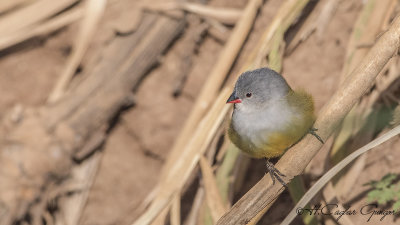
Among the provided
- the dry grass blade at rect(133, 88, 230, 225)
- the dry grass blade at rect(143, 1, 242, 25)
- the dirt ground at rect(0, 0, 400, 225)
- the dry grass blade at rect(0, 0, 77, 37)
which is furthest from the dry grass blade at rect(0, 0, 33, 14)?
the dry grass blade at rect(133, 88, 230, 225)

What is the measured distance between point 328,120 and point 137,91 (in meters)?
2.56

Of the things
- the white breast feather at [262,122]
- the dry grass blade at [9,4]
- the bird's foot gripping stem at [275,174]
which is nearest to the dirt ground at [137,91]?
the dry grass blade at [9,4]

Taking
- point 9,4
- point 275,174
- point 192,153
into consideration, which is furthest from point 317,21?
point 9,4

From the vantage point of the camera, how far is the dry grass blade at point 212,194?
3148 mm

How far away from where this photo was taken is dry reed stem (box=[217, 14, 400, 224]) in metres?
2.57

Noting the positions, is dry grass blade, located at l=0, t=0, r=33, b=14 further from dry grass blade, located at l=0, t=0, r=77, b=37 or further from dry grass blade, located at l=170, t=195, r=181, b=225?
dry grass blade, located at l=170, t=195, r=181, b=225

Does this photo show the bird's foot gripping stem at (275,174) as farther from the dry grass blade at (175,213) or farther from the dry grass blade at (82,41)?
the dry grass blade at (82,41)

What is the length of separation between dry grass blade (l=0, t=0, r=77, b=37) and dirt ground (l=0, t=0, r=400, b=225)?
0.65ft

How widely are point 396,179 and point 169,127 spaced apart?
87.0 inches

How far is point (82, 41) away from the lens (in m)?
4.93

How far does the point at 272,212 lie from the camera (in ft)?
11.4

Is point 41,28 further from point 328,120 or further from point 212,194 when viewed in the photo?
point 328,120

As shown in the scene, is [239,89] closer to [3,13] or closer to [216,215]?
[216,215]

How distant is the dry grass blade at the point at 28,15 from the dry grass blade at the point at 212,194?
98.4 inches
